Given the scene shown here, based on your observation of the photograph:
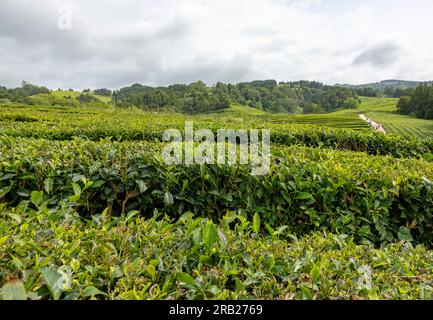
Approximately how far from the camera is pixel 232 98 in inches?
4166

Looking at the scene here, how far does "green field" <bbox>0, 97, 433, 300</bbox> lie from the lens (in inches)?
49.4

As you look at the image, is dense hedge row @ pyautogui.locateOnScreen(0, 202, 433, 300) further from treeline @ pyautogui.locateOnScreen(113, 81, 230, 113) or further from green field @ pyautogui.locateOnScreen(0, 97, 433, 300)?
treeline @ pyautogui.locateOnScreen(113, 81, 230, 113)

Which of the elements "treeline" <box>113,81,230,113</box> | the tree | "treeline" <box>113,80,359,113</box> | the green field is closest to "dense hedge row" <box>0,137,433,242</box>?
the green field

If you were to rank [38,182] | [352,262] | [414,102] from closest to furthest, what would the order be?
[352,262] → [38,182] → [414,102]

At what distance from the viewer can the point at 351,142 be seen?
22.4 feet

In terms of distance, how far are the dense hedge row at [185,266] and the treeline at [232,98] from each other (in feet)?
242

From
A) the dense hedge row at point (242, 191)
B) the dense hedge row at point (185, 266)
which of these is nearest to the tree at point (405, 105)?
the dense hedge row at point (242, 191)

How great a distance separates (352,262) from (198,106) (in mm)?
88254

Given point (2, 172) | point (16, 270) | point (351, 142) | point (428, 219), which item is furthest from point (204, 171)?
point (351, 142)

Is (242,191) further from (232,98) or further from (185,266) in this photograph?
(232,98)

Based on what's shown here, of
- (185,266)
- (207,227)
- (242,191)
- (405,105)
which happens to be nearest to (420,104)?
(405,105)

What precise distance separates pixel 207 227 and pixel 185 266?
24 cm
